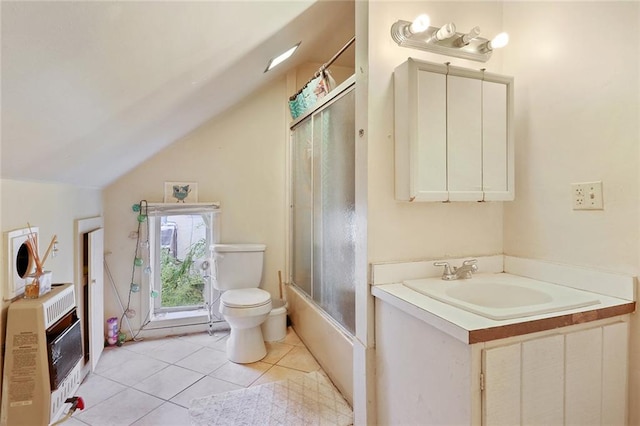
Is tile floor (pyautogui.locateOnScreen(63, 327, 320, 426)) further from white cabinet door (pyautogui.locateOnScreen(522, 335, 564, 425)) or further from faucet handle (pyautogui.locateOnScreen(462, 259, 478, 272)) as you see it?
white cabinet door (pyautogui.locateOnScreen(522, 335, 564, 425))

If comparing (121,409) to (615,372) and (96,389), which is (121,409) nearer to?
(96,389)

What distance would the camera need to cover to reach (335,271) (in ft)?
6.89

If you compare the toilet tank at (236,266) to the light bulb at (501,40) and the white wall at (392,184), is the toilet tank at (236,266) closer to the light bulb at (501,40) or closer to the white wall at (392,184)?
the white wall at (392,184)

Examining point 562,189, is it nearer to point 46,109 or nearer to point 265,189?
point 46,109

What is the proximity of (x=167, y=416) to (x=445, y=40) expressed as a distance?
2.45m

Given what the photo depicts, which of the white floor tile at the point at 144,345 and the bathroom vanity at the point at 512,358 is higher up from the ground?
the bathroom vanity at the point at 512,358

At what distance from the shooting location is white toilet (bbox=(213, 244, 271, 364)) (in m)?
2.33

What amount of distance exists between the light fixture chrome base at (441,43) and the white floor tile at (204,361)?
2.34 m

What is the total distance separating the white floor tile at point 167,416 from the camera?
1684 millimetres

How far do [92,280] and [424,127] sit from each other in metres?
2.27

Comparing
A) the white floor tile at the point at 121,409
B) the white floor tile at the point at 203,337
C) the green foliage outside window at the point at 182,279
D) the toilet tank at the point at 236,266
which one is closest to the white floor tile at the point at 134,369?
the white floor tile at the point at 121,409

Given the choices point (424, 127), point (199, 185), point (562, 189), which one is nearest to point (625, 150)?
point (562, 189)

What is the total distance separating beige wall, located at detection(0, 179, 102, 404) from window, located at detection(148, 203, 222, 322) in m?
0.66

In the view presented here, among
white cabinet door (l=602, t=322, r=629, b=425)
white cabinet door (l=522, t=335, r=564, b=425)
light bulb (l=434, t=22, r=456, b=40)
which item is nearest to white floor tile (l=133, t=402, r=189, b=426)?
white cabinet door (l=522, t=335, r=564, b=425)
